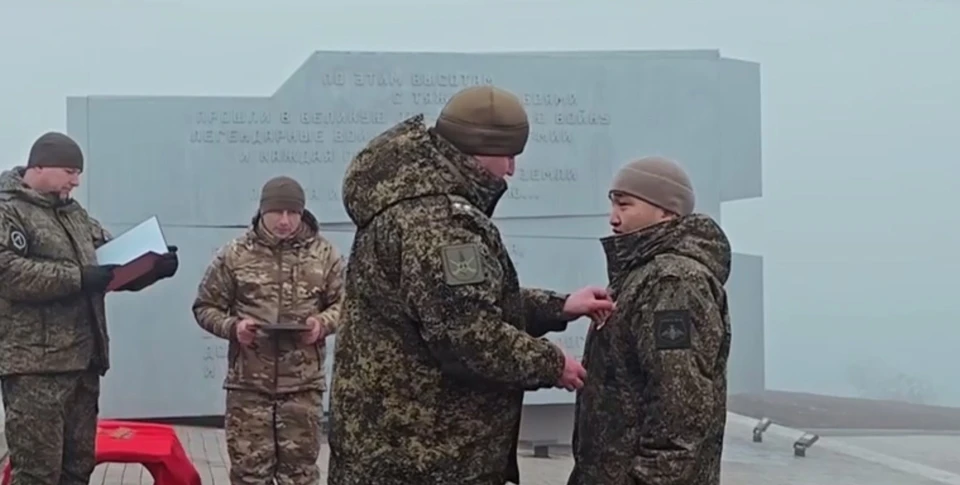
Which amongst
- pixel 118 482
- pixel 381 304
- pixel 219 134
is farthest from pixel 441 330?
pixel 219 134

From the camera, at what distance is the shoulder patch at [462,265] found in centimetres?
243

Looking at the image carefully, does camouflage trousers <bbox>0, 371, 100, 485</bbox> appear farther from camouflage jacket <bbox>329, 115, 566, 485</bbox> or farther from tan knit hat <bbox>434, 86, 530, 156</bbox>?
tan knit hat <bbox>434, 86, 530, 156</bbox>

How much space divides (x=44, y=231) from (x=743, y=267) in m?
5.72

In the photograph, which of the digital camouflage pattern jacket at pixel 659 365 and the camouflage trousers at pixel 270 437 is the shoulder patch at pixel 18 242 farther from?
the digital camouflage pattern jacket at pixel 659 365

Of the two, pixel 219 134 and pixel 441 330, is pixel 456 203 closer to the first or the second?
pixel 441 330

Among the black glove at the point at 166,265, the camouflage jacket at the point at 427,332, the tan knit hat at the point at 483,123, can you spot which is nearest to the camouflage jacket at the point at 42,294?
the black glove at the point at 166,265

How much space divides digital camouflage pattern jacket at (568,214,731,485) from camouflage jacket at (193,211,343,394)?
7.84 feet

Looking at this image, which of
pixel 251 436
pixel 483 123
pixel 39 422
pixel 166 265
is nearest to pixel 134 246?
pixel 166 265

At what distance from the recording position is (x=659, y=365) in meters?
2.64

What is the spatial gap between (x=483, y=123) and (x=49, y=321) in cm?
225

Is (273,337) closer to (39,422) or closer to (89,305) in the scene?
(89,305)

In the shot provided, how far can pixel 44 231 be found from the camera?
14.0 feet

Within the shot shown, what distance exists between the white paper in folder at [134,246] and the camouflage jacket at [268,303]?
61cm

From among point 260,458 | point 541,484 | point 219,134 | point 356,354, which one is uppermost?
point 219,134
